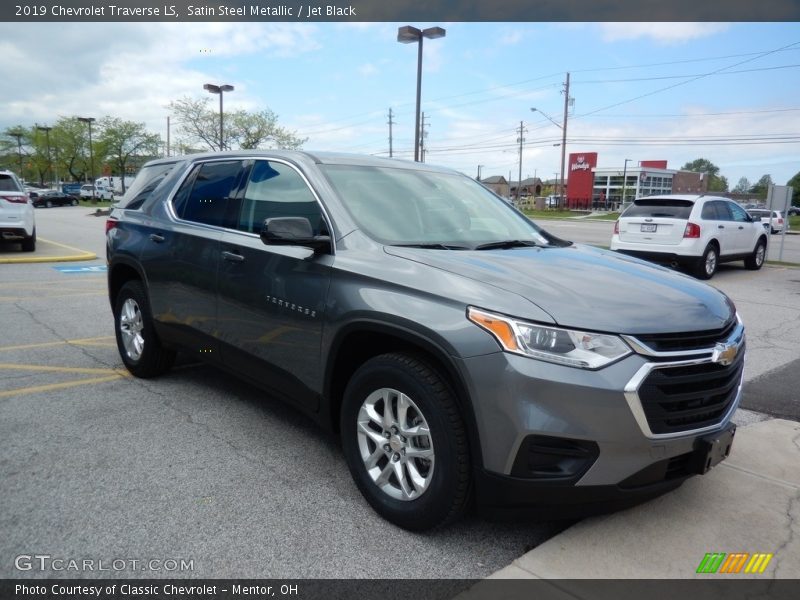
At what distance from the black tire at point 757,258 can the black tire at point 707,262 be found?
7.70 feet

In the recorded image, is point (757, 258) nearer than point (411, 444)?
No

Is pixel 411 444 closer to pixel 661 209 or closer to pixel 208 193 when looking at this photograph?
pixel 208 193

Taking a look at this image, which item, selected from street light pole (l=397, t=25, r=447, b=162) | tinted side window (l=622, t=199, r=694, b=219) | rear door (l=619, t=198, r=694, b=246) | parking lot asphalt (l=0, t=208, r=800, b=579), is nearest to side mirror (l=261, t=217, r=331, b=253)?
parking lot asphalt (l=0, t=208, r=800, b=579)

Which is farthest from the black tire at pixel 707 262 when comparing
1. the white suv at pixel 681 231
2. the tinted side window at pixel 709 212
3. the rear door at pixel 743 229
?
the rear door at pixel 743 229

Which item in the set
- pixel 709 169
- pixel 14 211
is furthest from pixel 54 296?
pixel 709 169

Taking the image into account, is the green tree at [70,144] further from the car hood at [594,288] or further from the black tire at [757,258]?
the car hood at [594,288]

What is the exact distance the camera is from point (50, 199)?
50.1 m

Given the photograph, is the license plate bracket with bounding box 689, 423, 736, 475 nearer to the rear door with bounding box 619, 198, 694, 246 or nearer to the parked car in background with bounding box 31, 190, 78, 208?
the rear door with bounding box 619, 198, 694, 246

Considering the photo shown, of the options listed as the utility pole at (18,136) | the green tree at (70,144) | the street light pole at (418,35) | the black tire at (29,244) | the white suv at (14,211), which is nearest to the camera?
the white suv at (14,211)

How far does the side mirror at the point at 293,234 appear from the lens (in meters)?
3.22

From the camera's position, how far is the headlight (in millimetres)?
2482

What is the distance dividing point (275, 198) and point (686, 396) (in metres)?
2.54

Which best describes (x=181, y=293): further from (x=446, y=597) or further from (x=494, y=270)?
(x=446, y=597)

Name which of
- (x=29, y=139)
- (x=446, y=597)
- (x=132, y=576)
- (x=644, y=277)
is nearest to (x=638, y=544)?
(x=446, y=597)
